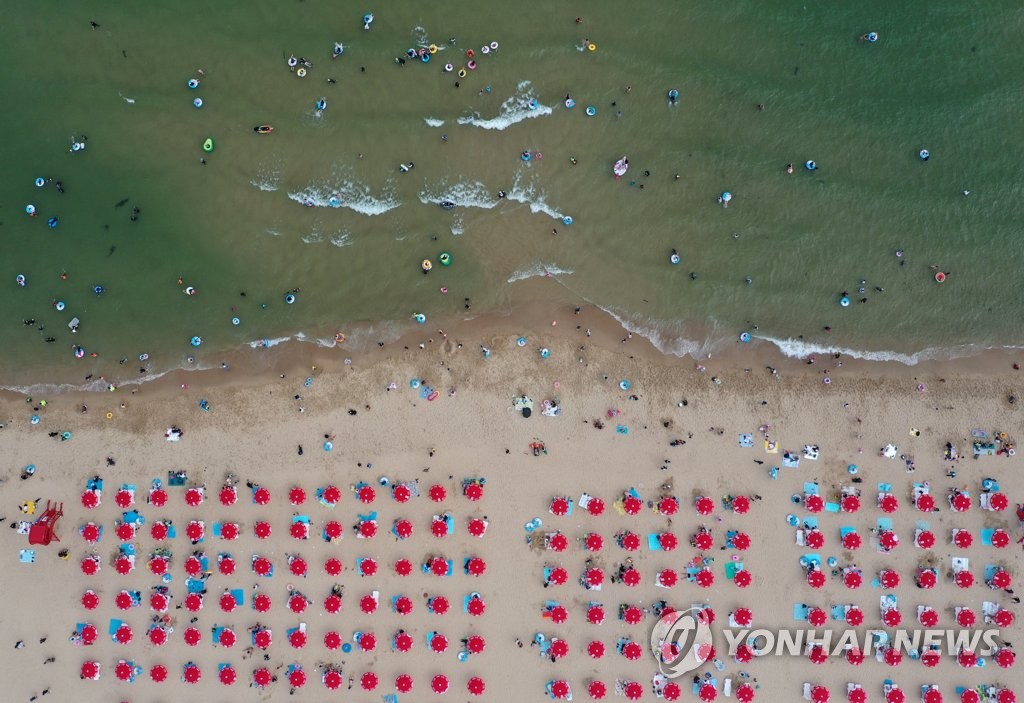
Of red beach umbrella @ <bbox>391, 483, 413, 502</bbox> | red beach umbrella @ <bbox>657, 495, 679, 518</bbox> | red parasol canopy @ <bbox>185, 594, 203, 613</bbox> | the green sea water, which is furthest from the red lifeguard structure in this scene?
red beach umbrella @ <bbox>657, 495, 679, 518</bbox>

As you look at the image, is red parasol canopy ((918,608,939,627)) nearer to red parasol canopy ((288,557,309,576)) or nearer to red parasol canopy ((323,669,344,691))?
red parasol canopy ((323,669,344,691))

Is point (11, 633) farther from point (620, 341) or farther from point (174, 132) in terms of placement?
point (620, 341)

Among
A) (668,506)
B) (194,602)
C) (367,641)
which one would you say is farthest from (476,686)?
(194,602)

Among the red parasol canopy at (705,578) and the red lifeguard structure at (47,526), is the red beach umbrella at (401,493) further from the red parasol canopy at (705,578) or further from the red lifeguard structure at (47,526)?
the red lifeguard structure at (47,526)

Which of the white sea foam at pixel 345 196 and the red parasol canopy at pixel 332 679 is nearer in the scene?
the red parasol canopy at pixel 332 679

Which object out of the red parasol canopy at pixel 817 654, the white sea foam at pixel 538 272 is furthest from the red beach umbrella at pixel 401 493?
the red parasol canopy at pixel 817 654
